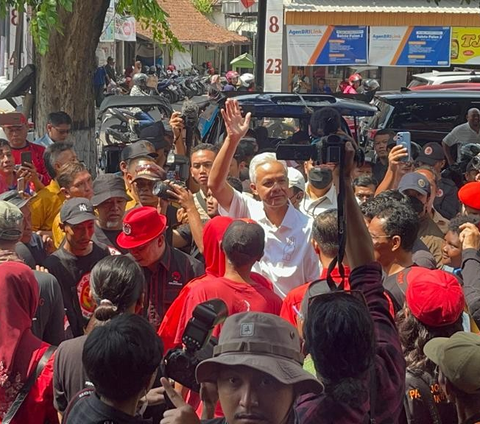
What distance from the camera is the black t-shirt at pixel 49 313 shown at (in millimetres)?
4832

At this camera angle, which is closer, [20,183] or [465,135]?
[20,183]


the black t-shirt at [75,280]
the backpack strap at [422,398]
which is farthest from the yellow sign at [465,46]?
the backpack strap at [422,398]

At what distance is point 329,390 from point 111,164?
24.1 feet

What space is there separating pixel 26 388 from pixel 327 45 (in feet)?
66.2

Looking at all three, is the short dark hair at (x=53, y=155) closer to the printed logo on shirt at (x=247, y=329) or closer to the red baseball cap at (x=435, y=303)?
the red baseball cap at (x=435, y=303)

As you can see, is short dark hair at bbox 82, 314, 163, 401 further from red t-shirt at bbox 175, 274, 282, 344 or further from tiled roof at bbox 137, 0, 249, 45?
tiled roof at bbox 137, 0, 249, 45

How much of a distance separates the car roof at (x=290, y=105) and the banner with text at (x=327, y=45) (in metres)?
12.2

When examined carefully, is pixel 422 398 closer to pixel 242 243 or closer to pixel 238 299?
pixel 238 299

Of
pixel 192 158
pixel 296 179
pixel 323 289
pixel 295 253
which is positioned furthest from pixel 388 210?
pixel 192 158

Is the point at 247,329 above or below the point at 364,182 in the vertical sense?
above

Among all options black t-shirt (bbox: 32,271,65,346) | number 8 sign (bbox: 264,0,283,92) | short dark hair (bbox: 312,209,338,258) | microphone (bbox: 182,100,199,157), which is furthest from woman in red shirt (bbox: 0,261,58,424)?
number 8 sign (bbox: 264,0,283,92)

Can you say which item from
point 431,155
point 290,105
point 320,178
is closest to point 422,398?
point 320,178

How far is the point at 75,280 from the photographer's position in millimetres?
5570

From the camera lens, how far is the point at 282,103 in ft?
33.6
